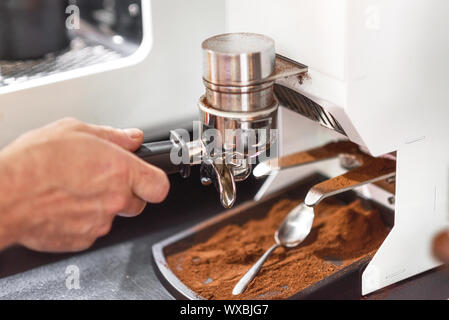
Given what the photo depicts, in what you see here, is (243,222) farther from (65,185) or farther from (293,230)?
(65,185)

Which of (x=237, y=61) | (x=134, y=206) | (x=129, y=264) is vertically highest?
(x=237, y=61)

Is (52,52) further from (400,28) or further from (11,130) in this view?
(400,28)

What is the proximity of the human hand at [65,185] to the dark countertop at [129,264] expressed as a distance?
0.55 ft

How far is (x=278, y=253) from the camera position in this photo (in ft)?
2.67

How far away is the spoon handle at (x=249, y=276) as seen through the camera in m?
0.75

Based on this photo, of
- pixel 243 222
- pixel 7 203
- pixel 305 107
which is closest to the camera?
pixel 7 203

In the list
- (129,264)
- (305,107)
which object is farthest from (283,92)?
(129,264)

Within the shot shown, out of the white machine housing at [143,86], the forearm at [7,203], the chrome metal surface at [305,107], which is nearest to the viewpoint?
the forearm at [7,203]


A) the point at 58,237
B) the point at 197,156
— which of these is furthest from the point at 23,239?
the point at 197,156

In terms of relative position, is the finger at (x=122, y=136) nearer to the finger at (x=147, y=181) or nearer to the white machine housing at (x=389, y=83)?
the finger at (x=147, y=181)

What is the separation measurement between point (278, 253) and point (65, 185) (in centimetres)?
31

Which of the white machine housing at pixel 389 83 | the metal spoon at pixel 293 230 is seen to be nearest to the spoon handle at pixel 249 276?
the metal spoon at pixel 293 230

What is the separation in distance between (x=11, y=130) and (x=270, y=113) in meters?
0.33

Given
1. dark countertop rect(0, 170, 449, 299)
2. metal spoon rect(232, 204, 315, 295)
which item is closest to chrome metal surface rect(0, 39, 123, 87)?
dark countertop rect(0, 170, 449, 299)
